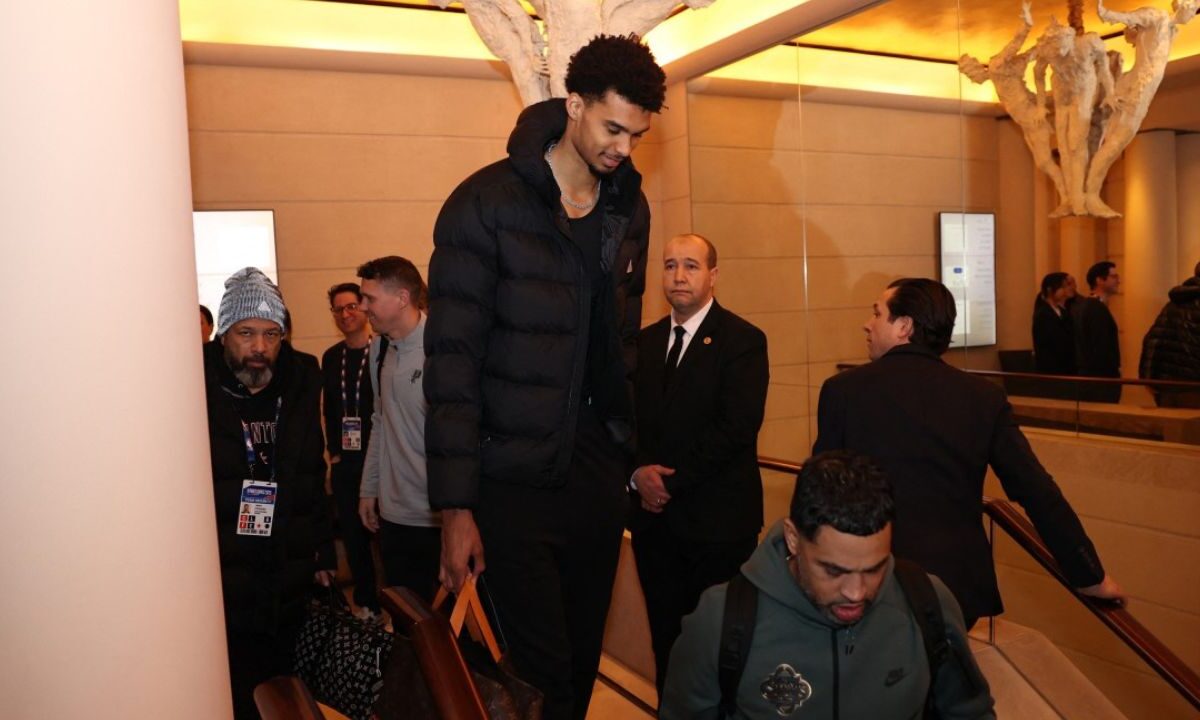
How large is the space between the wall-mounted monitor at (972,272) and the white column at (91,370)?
4930 millimetres

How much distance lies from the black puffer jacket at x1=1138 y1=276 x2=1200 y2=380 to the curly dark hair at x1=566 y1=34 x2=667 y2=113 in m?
3.47

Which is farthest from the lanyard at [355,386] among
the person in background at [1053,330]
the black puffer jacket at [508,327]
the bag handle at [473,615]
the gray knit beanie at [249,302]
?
the person in background at [1053,330]

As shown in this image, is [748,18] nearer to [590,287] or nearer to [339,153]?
[339,153]

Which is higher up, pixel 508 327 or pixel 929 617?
pixel 508 327

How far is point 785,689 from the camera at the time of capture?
2.04m

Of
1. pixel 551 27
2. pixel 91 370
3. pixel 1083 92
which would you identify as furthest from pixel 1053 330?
pixel 91 370

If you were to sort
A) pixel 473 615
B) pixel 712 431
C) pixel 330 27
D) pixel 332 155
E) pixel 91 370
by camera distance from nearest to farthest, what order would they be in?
pixel 91 370 < pixel 473 615 < pixel 712 431 < pixel 330 27 < pixel 332 155

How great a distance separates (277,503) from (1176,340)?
3993mm

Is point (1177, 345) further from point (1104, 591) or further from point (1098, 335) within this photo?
point (1104, 591)

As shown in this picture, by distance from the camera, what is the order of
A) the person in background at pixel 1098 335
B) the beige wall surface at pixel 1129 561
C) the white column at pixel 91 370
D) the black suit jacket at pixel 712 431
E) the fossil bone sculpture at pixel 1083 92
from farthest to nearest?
the person in background at pixel 1098 335 → the beige wall surface at pixel 1129 561 → the fossil bone sculpture at pixel 1083 92 → the black suit jacket at pixel 712 431 → the white column at pixel 91 370

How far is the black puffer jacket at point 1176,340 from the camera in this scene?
4.60 metres

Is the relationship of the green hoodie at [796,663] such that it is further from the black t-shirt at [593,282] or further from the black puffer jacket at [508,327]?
the black t-shirt at [593,282]

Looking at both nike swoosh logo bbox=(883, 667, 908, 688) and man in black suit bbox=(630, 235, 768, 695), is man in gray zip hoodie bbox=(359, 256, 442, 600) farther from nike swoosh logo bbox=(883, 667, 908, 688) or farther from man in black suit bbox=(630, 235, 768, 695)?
nike swoosh logo bbox=(883, 667, 908, 688)

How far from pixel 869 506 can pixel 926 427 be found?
36.9 inches
